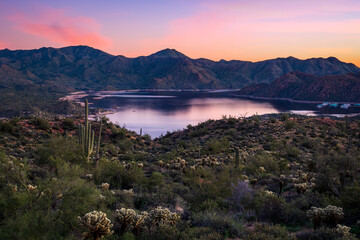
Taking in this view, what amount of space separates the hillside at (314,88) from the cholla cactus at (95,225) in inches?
5309

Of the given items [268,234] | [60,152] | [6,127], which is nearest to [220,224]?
[268,234]

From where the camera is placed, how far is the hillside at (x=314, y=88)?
12479 cm

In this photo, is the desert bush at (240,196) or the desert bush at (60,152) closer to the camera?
the desert bush at (240,196)

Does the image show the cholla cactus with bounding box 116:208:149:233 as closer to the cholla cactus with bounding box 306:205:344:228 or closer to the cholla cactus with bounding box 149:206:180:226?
the cholla cactus with bounding box 149:206:180:226

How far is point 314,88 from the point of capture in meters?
140

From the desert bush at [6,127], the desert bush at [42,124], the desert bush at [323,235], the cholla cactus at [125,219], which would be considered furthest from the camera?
the desert bush at [42,124]

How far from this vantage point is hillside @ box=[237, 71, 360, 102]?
125 m

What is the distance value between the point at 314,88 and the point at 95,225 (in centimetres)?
15216

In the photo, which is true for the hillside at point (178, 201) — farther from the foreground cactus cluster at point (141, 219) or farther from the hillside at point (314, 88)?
the hillside at point (314, 88)

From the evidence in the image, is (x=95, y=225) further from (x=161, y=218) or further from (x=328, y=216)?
(x=328, y=216)

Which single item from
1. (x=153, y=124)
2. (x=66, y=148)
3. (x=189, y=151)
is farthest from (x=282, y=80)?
(x=66, y=148)

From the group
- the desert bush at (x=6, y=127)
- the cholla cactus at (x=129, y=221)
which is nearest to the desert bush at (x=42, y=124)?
the desert bush at (x=6, y=127)

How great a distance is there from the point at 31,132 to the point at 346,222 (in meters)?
28.3

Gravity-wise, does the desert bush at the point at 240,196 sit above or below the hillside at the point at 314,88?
below
